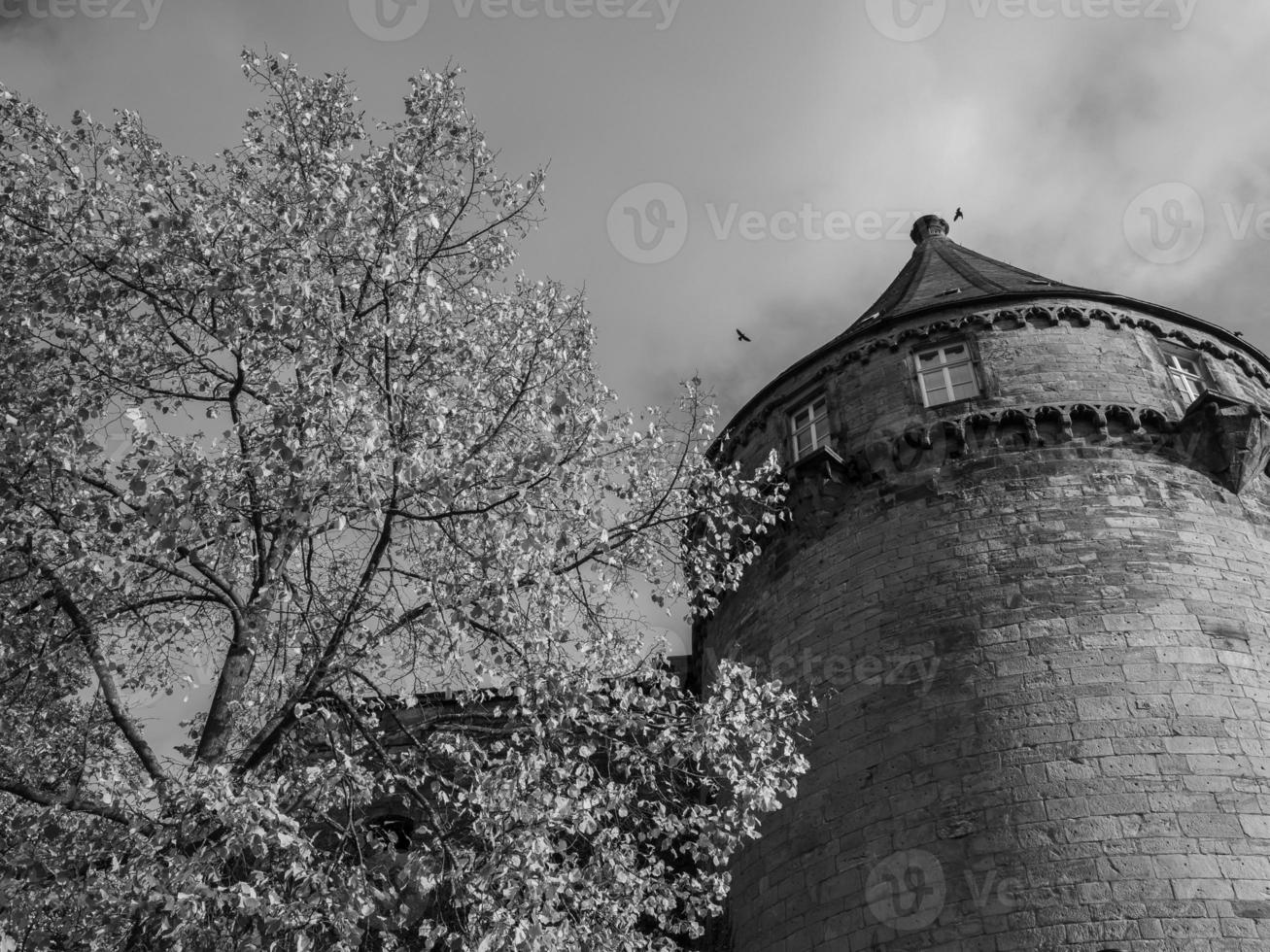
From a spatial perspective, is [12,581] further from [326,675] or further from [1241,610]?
[1241,610]

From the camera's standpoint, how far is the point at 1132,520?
1397 cm

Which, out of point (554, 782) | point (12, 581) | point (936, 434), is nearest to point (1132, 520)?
point (936, 434)

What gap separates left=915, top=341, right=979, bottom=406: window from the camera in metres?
16.0

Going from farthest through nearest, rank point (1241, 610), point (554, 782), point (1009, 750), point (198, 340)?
point (1241, 610)
point (1009, 750)
point (198, 340)
point (554, 782)

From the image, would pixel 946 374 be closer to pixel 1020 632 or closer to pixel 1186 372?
pixel 1186 372

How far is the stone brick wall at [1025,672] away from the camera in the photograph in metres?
11.2

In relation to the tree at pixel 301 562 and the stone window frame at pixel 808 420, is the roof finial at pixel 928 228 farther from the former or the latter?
the tree at pixel 301 562

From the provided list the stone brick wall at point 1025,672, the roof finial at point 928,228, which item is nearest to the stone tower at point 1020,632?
the stone brick wall at point 1025,672

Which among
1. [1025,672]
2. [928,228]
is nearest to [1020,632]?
[1025,672]

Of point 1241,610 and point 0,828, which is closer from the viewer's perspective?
point 0,828

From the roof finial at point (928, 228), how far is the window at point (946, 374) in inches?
324

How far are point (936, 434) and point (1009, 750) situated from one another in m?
4.75

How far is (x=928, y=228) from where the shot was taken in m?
→ 24.3

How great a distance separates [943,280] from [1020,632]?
8.89 meters
